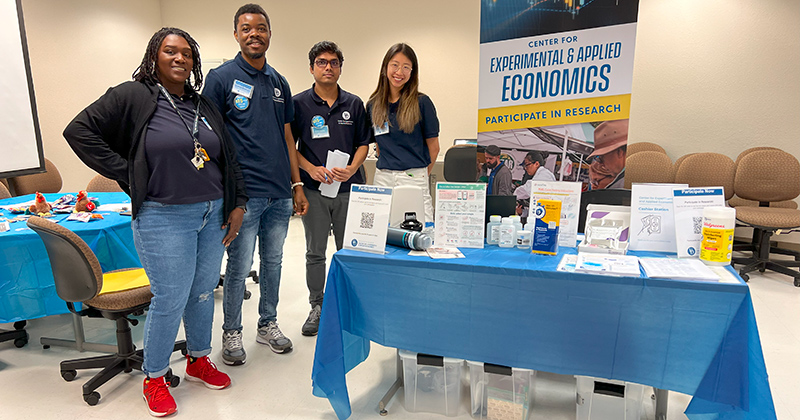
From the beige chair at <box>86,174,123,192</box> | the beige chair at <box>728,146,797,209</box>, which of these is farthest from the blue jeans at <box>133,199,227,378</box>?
the beige chair at <box>728,146,797,209</box>

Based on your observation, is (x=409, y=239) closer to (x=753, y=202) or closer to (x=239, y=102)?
(x=239, y=102)

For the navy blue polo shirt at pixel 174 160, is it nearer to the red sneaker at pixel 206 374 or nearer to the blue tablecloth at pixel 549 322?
the blue tablecloth at pixel 549 322

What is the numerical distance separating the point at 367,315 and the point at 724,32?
196 inches

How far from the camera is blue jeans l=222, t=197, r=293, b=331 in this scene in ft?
7.21

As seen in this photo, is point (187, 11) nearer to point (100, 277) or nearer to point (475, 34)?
point (475, 34)

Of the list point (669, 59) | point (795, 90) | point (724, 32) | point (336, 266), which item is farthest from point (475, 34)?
point (336, 266)

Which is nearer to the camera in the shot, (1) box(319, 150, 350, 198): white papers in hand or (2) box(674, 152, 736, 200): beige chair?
(1) box(319, 150, 350, 198): white papers in hand

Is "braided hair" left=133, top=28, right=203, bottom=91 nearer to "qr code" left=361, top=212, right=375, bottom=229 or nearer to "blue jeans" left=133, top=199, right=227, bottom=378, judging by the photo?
"blue jeans" left=133, top=199, right=227, bottom=378

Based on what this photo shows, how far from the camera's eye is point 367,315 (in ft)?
5.98

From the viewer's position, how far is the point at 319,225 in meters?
2.58

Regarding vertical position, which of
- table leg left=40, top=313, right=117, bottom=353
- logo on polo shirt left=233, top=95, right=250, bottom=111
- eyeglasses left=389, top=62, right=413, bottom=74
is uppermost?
eyeglasses left=389, top=62, right=413, bottom=74

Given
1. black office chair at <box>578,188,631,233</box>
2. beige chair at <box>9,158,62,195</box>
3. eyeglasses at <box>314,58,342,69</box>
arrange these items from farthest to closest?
beige chair at <box>9,158,62,195</box>, eyeglasses at <box>314,58,342,69</box>, black office chair at <box>578,188,631,233</box>

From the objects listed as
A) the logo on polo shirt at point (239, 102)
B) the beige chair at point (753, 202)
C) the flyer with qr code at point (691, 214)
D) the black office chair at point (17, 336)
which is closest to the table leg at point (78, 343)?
the black office chair at point (17, 336)

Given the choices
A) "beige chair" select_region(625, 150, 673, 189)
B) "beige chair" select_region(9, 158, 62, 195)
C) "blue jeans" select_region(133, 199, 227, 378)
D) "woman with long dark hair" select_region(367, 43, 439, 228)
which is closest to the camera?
"blue jeans" select_region(133, 199, 227, 378)
